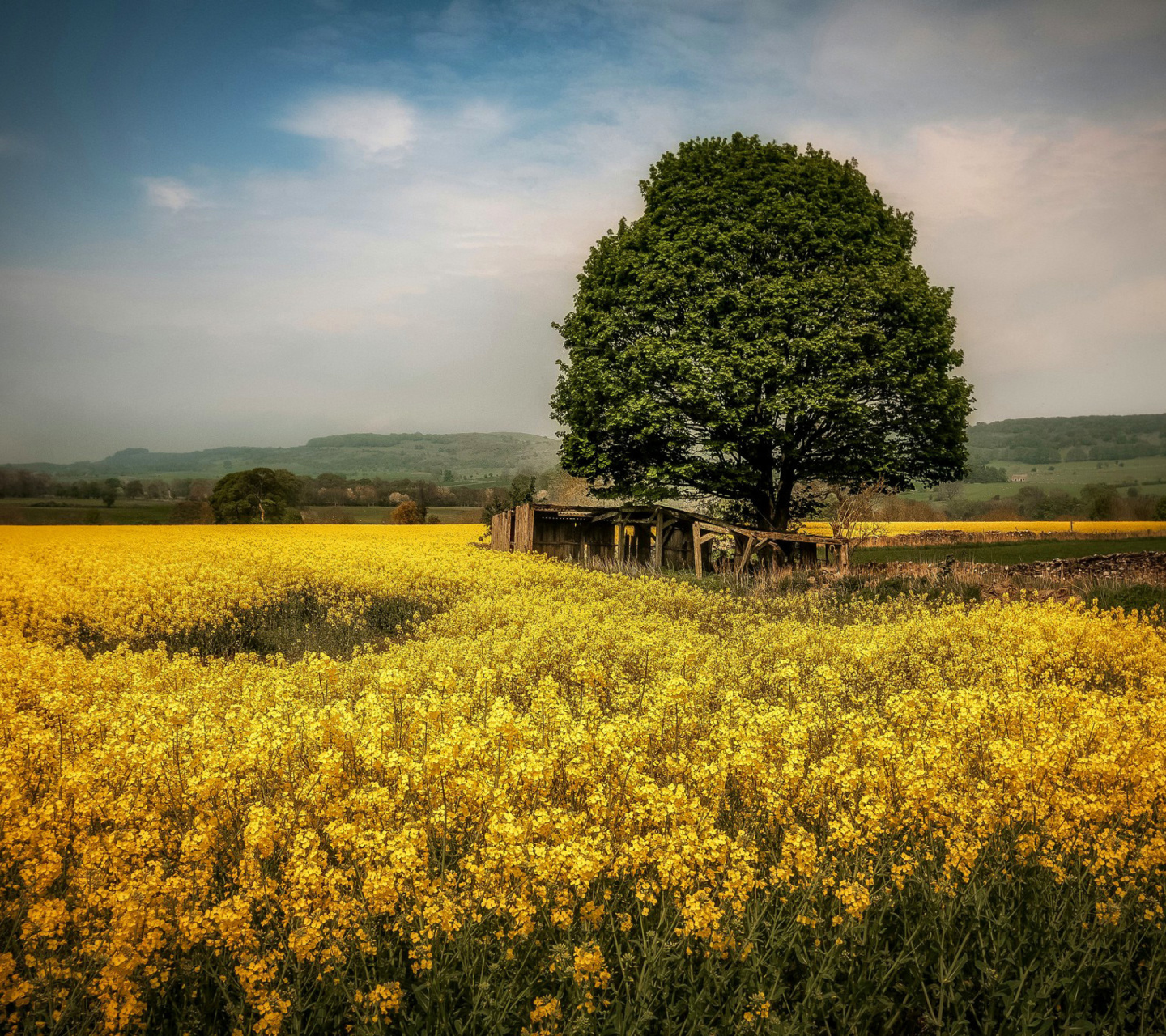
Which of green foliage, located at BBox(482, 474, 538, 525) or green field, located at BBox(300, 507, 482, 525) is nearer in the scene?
green foliage, located at BBox(482, 474, 538, 525)

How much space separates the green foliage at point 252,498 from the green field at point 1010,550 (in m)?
35.1

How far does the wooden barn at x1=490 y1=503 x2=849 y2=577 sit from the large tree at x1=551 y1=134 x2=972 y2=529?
1.53 m

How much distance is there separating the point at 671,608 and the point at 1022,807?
10523mm

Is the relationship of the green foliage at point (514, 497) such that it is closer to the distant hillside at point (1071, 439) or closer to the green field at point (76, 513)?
the green field at point (76, 513)

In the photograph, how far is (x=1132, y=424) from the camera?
362 ft

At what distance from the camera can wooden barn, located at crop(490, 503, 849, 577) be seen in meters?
23.0

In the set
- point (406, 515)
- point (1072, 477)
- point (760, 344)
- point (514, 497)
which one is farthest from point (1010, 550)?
point (1072, 477)

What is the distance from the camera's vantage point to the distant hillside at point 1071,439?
99812mm

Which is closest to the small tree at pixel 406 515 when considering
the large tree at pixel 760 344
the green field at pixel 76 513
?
the green field at pixel 76 513

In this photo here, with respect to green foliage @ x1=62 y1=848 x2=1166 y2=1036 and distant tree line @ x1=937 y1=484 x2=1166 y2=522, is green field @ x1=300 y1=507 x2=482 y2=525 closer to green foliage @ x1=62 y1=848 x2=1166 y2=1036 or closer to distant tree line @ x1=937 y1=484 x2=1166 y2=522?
distant tree line @ x1=937 y1=484 x2=1166 y2=522

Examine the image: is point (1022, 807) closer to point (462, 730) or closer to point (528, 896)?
point (528, 896)

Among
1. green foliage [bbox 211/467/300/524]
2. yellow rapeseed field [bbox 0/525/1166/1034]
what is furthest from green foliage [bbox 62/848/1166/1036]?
green foliage [bbox 211/467/300/524]

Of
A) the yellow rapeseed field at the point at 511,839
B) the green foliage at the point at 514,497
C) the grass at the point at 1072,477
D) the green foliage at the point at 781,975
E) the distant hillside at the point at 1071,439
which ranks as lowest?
the green foliage at the point at 781,975

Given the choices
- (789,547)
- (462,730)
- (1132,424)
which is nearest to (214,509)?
(789,547)
